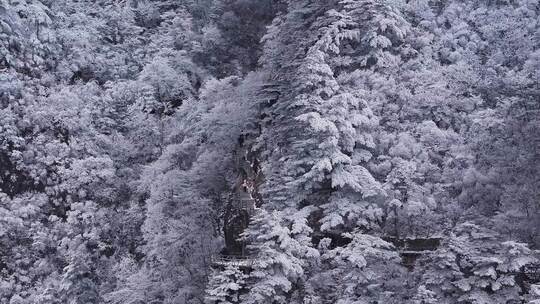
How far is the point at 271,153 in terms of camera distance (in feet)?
83.1

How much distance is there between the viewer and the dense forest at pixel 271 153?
19.0m

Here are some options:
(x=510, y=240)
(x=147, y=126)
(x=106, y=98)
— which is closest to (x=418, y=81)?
(x=510, y=240)

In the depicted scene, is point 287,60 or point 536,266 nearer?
point 536,266

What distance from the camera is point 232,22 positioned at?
3816 cm

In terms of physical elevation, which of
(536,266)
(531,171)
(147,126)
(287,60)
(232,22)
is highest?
(232,22)

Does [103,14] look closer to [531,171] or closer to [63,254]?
[63,254]

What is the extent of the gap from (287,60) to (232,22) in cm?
1174

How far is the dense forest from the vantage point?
19.0m

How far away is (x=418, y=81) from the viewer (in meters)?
26.4

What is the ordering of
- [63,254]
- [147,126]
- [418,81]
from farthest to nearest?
[147,126]
[63,254]
[418,81]

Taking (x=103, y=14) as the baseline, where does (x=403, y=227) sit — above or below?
below

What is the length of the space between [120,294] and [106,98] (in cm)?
1468

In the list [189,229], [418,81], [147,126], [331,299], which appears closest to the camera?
[331,299]

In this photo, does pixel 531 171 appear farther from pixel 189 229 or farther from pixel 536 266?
pixel 189 229
